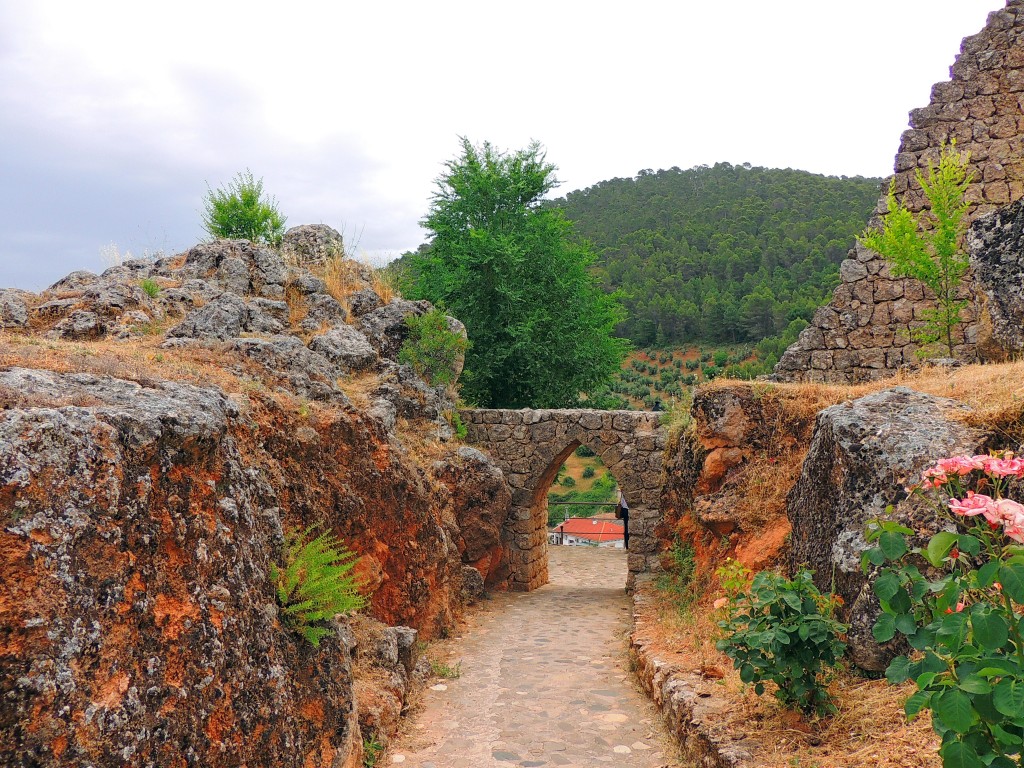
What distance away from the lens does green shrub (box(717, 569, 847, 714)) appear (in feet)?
13.1

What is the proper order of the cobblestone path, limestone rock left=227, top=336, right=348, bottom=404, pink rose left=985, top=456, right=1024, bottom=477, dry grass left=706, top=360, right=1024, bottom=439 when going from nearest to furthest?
pink rose left=985, top=456, right=1024, bottom=477, dry grass left=706, top=360, right=1024, bottom=439, the cobblestone path, limestone rock left=227, top=336, right=348, bottom=404

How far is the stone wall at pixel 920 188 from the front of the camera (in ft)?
32.5

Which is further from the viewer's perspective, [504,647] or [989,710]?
[504,647]

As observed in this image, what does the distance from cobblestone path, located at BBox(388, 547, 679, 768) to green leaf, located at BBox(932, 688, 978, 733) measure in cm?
292

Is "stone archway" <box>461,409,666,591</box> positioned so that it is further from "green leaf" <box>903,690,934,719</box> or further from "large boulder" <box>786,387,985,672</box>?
"green leaf" <box>903,690,934,719</box>

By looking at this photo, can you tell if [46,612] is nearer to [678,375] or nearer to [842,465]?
[842,465]

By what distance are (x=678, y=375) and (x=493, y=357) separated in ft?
71.9

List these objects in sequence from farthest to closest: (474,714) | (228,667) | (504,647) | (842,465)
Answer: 1. (504,647)
2. (474,714)
3. (842,465)
4. (228,667)

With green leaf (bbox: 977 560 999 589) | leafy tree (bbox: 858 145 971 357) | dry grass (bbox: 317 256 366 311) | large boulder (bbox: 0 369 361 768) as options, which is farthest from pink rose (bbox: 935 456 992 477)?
dry grass (bbox: 317 256 366 311)

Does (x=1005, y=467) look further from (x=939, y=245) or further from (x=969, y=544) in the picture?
(x=939, y=245)

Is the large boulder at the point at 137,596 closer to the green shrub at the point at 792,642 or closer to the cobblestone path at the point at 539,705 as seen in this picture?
the cobblestone path at the point at 539,705

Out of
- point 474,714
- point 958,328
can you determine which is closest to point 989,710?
point 474,714

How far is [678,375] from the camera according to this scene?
116ft

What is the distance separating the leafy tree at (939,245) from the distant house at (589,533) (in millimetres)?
11362
